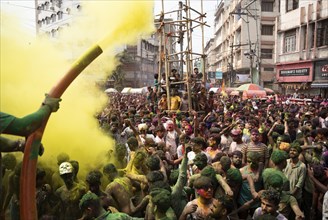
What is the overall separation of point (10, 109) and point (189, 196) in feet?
8.69

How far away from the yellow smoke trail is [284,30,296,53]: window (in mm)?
26366

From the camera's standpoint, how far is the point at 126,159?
5734mm

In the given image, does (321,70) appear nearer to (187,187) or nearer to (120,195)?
(187,187)

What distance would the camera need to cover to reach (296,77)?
28.8 metres

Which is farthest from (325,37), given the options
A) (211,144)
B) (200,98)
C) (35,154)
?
(35,154)

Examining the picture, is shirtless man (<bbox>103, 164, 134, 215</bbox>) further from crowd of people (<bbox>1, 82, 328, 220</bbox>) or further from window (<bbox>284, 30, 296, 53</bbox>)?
window (<bbox>284, 30, 296, 53</bbox>)

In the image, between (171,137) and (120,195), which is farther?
(171,137)

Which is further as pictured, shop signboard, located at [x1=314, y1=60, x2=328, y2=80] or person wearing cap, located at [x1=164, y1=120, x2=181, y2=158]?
shop signboard, located at [x1=314, y1=60, x2=328, y2=80]

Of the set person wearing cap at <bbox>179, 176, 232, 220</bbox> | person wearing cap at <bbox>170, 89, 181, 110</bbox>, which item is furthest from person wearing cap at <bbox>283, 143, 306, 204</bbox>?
person wearing cap at <bbox>170, 89, 181, 110</bbox>

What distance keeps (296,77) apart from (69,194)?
92.1 feet

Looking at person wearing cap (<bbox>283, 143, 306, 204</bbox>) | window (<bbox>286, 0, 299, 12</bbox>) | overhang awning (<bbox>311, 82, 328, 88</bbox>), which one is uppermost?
window (<bbox>286, 0, 299, 12</bbox>)

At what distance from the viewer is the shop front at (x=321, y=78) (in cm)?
2482

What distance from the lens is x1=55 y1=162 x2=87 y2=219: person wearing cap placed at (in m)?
3.67

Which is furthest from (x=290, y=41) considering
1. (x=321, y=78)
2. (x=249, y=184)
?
(x=249, y=184)
